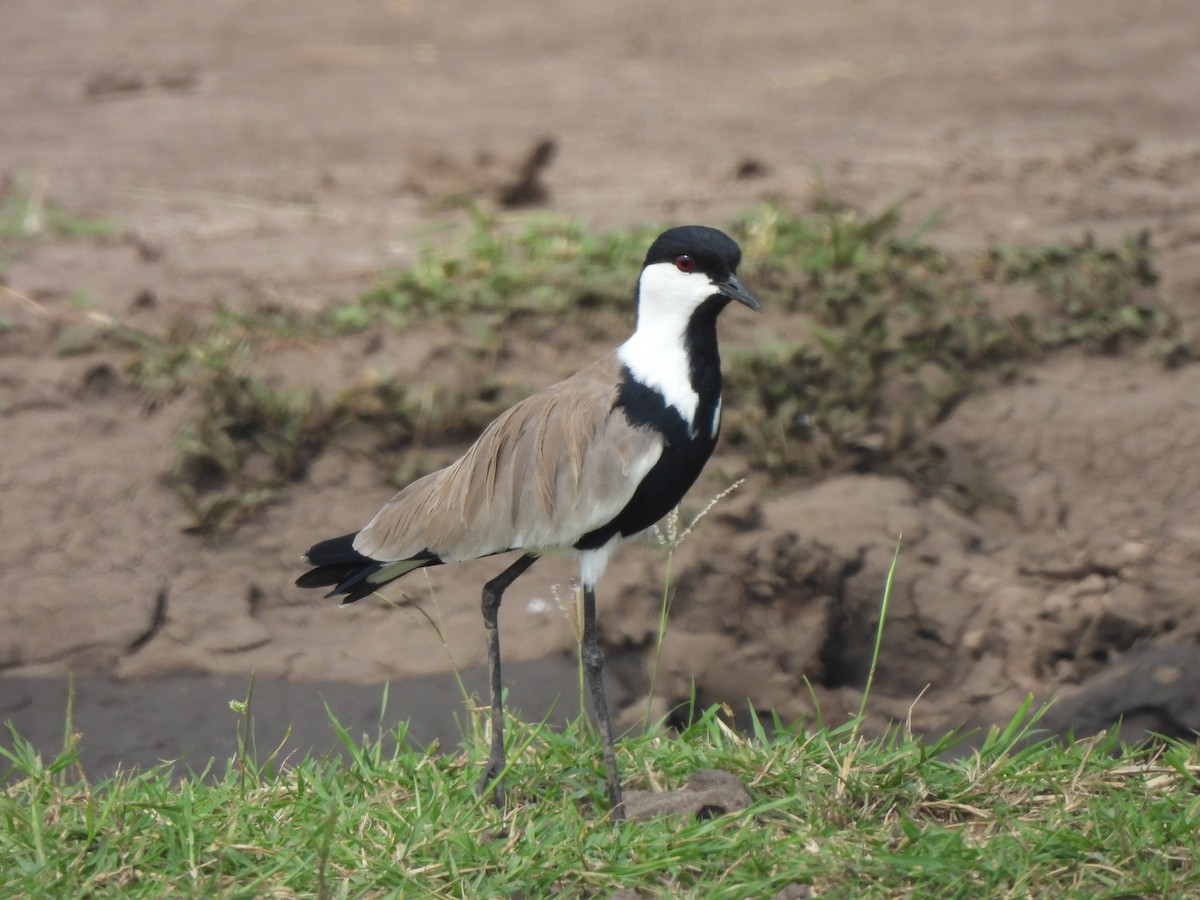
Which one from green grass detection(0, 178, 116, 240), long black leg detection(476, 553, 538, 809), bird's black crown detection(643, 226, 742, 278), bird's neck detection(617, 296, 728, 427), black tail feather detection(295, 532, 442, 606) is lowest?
long black leg detection(476, 553, 538, 809)

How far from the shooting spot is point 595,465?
3254 millimetres

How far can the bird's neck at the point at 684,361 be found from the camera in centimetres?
324

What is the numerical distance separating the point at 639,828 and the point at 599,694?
0.32 meters

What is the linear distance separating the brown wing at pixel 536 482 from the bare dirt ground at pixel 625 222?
131 centimetres

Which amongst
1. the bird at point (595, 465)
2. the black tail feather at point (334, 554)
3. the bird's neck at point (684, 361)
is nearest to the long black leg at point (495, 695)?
the bird at point (595, 465)

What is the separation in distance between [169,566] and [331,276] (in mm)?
1882

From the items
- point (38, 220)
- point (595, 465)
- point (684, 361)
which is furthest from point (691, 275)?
point (38, 220)

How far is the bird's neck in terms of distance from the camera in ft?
10.6

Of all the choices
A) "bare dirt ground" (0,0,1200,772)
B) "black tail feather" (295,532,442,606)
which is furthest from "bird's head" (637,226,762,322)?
"bare dirt ground" (0,0,1200,772)

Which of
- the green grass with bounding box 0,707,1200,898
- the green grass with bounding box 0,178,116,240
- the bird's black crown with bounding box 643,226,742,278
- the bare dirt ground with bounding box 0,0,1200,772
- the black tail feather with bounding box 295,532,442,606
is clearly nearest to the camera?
the green grass with bounding box 0,707,1200,898

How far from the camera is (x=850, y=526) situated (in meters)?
4.87

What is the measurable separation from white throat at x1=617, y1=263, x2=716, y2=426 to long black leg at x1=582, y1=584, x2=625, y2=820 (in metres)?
0.51

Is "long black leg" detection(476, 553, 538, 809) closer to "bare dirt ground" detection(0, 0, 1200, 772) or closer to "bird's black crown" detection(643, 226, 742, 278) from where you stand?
"bird's black crown" detection(643, 226, 742, 278)

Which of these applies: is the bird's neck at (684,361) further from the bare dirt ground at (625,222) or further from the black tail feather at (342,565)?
the bare dirt ground at (625,222)
